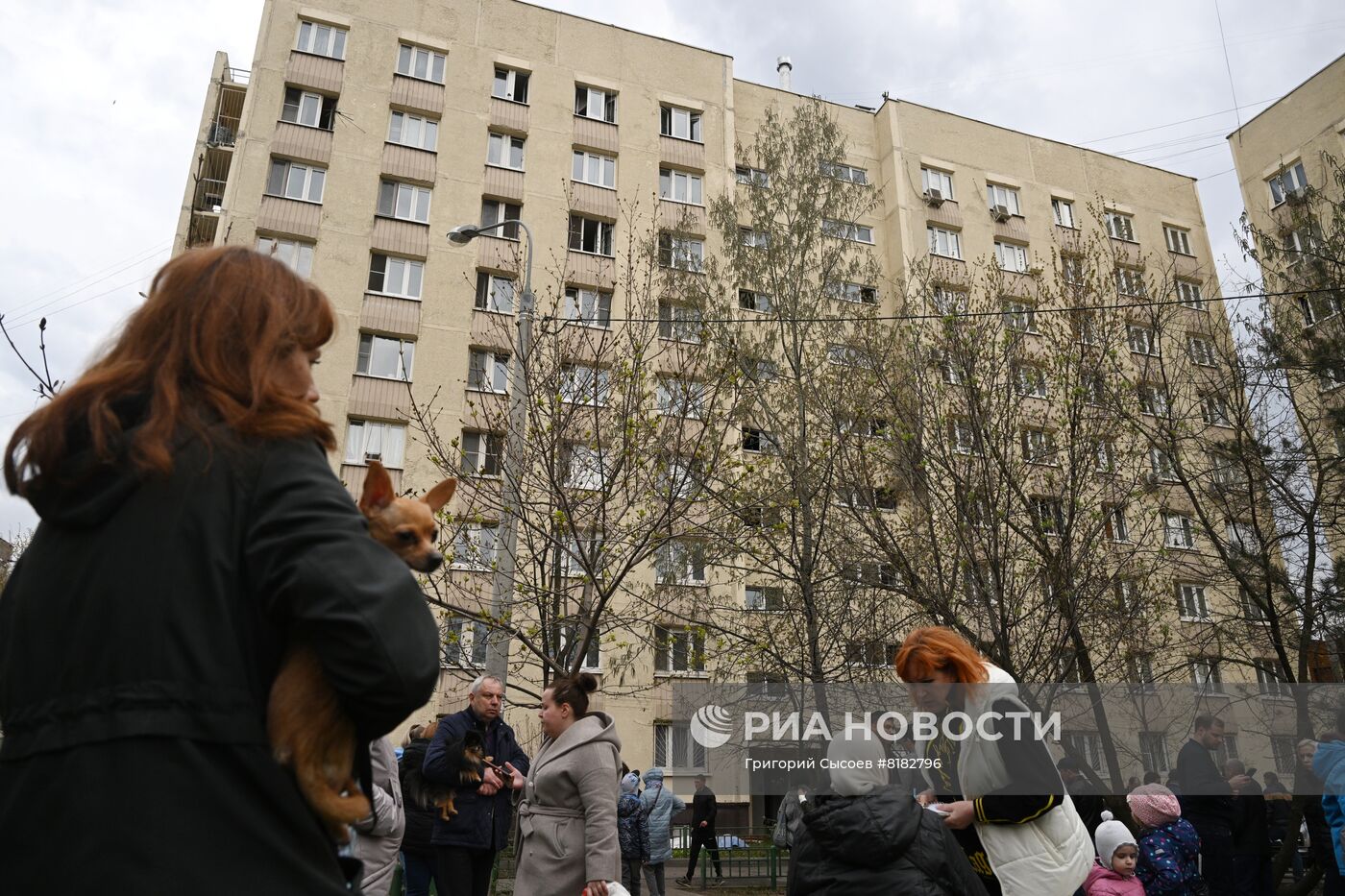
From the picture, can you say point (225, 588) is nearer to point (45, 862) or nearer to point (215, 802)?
point (215, 802)

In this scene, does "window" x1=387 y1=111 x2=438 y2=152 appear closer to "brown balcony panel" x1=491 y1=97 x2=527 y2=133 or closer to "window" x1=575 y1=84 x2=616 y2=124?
"brown balcony panel" x1=491 y1=97 x2=527 y2=133

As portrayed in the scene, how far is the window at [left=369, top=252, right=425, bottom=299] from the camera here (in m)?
29.8

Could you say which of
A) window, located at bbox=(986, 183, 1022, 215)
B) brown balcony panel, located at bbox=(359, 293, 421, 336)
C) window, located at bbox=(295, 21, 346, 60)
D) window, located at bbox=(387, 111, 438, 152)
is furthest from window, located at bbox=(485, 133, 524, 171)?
window, located at bbox=(986, 183, 1022, 215)

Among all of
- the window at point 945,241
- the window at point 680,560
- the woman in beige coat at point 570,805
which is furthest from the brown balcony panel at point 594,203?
the woman in beige coat at point 570,805

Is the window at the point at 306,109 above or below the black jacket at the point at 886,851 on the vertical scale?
above

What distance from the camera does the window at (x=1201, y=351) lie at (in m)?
16.9

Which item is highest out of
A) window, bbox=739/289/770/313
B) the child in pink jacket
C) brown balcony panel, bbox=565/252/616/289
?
brown balcony panel, bbox=565/252/616/289

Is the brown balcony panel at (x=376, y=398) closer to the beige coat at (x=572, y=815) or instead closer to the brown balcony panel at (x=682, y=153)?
the brown balcony panel at (x=682, y=153)

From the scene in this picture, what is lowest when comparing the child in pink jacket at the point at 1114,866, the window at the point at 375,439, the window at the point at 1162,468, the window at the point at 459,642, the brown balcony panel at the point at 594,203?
the child in pink jacket at the point at 1114,866

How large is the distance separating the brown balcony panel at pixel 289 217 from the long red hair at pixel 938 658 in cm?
2885

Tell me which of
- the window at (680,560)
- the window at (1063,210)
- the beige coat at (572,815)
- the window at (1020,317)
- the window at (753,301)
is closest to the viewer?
the beige coat at (572,815)

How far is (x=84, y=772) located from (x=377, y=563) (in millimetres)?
480

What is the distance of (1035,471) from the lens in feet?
50.9

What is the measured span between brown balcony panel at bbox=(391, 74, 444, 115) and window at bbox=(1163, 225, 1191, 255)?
101ft
